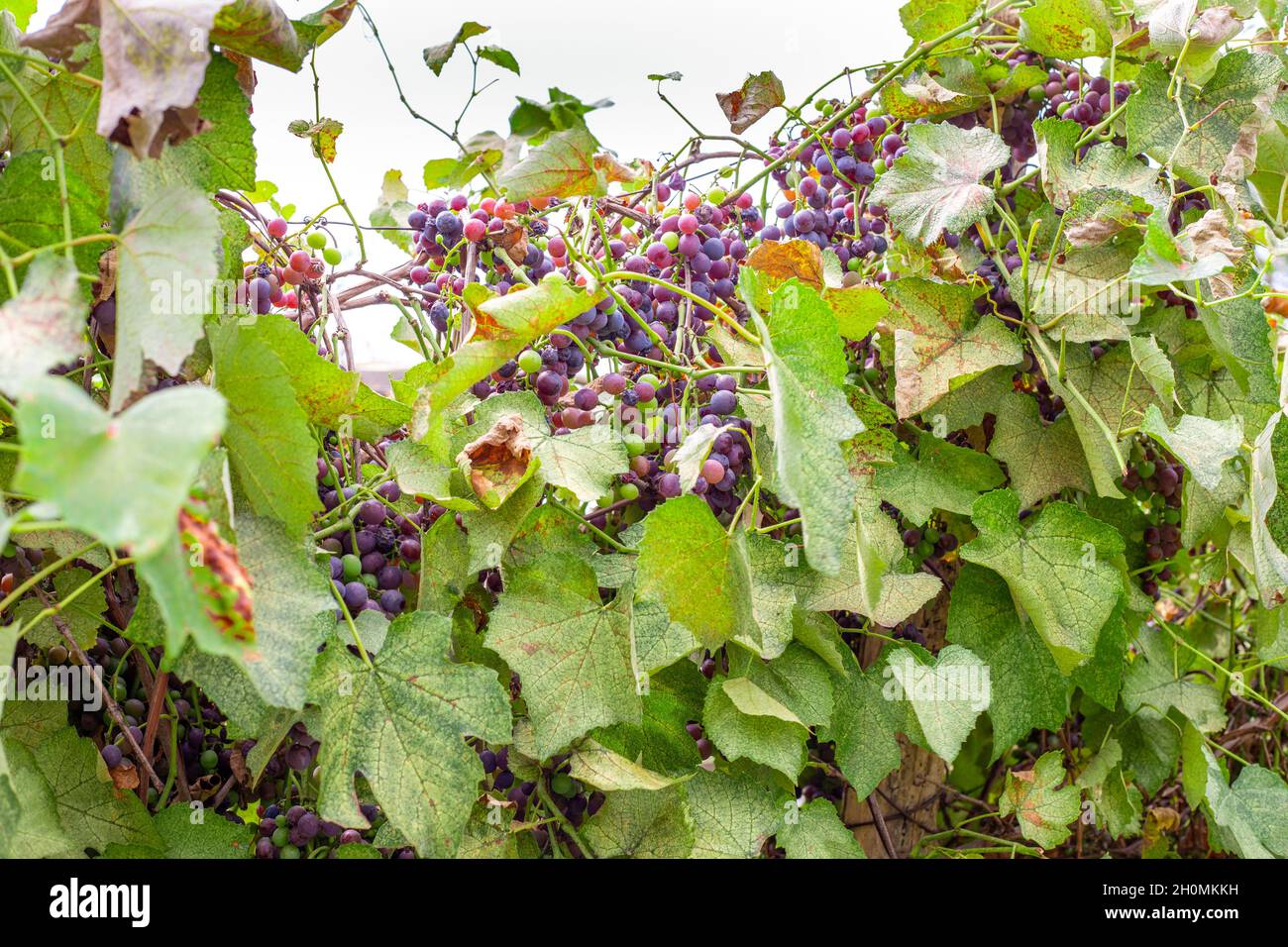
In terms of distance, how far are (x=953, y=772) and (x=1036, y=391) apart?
46 cm

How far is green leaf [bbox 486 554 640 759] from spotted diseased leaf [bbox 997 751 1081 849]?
39 centimetres

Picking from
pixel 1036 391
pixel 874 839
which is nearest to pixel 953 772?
pixel 874 839

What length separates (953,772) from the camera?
43.9 inches

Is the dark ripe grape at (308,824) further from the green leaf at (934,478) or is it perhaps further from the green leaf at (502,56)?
the green leaf at (502,56)

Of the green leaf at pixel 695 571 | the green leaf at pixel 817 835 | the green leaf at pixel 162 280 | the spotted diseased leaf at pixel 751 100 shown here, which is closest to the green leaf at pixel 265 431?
the green leaf at pixel 162 280

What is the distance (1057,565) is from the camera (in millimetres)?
777

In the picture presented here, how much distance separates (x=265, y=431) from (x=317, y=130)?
392mm

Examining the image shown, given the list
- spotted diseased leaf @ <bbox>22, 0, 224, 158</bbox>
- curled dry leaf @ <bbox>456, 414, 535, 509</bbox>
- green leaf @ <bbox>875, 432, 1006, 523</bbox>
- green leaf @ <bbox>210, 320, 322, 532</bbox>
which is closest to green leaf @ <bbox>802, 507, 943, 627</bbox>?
green leaf @ <bbox>875, 432, 1006, 523</bbox>

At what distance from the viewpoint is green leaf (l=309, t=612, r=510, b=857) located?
58 cm

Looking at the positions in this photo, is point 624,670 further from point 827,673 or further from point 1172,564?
point 1172,564

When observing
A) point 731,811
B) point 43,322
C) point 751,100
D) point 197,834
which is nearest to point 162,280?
point 43,322

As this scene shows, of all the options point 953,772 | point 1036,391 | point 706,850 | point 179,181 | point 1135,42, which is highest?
point 1135,42

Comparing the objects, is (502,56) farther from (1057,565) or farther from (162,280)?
(1057,565)

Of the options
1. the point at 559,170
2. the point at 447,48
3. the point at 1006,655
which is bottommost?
the point at 1006,655
